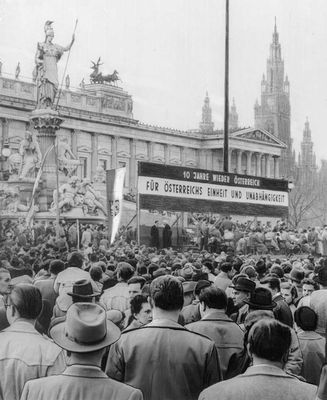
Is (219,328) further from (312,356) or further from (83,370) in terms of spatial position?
(83,370)

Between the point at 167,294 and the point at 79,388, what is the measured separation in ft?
3.89

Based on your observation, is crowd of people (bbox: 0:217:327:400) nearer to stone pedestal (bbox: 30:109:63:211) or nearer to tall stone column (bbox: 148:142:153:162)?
stone pedestal (bbox: 30:109:63:211)

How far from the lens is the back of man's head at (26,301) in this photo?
449cm

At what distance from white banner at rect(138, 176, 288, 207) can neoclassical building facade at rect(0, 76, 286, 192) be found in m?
41.5

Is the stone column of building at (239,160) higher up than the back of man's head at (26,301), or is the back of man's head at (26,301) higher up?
the stone column of building at (239,160)

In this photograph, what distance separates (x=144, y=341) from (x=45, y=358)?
558mm

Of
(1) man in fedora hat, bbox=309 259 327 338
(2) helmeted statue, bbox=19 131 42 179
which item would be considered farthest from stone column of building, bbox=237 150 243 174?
(1) man in fedora hat, bbox=309 259 327 338

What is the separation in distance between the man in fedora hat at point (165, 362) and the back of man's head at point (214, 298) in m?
0.92

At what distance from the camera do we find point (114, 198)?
14.0 meters

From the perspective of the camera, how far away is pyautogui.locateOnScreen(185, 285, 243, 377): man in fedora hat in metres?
5.33

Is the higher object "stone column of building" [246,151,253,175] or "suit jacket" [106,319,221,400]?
"stone column of building" [246,151,253,175]

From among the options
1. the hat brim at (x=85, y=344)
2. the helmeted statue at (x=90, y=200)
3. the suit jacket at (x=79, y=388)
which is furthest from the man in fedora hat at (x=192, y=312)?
the helmeted statue at (x=90, y=200)

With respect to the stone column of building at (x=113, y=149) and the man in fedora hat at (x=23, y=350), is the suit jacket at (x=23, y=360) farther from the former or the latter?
the stone column of building at (x=113, y=149)

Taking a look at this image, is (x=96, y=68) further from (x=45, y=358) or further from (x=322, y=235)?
(x=45, y=358)
